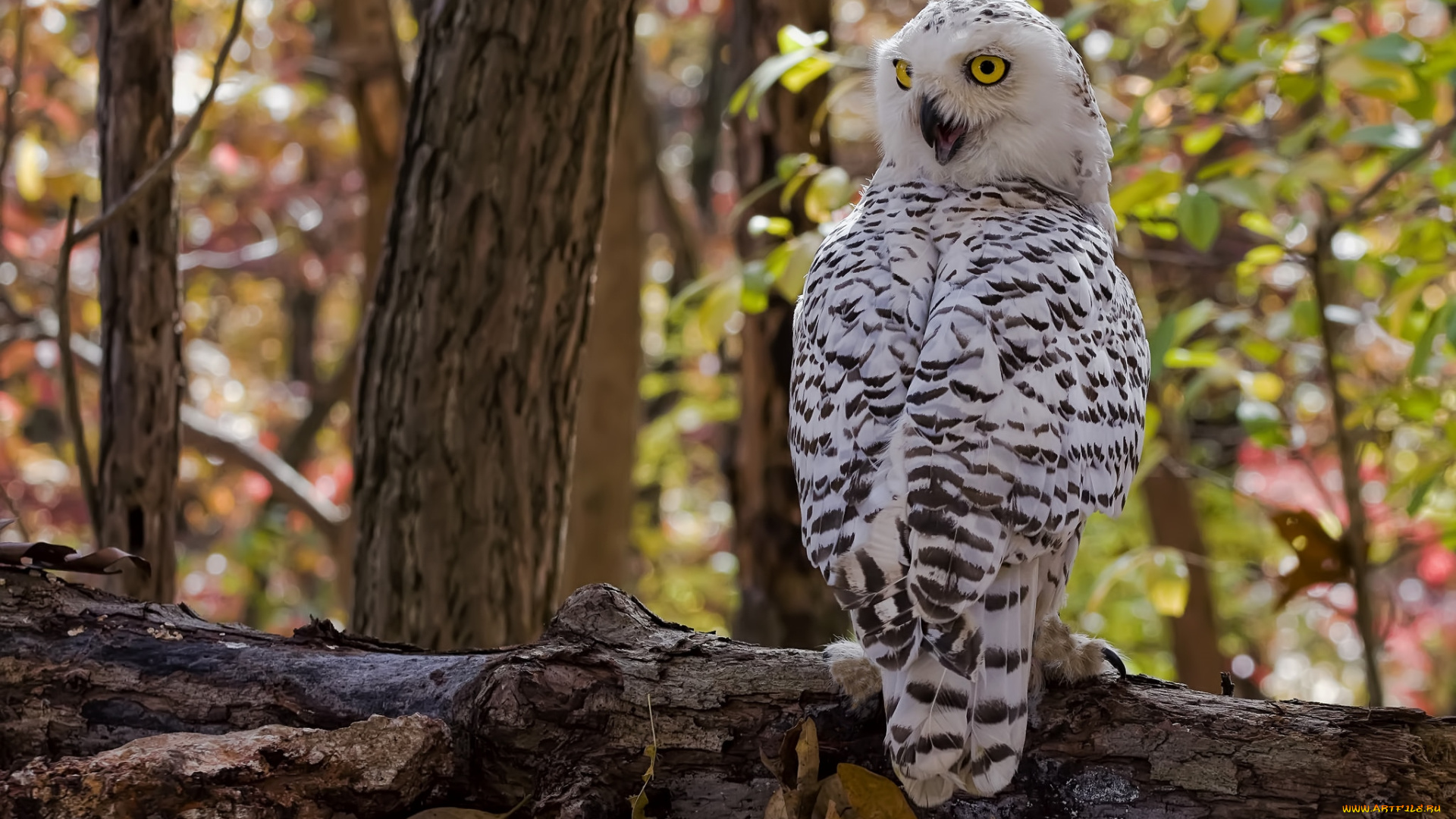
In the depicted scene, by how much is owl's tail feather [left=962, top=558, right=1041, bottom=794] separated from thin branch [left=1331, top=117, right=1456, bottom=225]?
2042 millimetres

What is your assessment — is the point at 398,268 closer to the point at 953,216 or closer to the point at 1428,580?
the point at 953,216

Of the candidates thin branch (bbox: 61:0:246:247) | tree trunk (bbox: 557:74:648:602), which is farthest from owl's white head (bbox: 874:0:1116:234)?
tree trunk (bbox: 557:74:648:602)

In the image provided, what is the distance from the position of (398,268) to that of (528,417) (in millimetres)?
547

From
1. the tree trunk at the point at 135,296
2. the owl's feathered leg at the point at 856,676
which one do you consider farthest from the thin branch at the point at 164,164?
the owl's feathered leg at the point at 856,676

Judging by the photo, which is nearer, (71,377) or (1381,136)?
(1381,136)

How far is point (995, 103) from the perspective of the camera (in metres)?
2.68

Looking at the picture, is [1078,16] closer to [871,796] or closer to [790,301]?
[790,301]

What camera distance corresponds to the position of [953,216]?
8.43 feet

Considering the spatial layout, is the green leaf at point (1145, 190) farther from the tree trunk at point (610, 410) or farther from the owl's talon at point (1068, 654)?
the tree trunk at point (610, 410)

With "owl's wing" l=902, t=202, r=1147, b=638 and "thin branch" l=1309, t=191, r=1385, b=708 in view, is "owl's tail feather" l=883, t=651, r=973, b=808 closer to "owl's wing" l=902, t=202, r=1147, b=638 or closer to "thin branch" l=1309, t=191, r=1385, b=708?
"owl's wing" l=902, t=202, r=1147, b=638

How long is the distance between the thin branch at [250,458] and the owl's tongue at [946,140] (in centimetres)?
337

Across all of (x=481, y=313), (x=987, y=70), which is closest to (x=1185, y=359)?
(x=987, y=70)

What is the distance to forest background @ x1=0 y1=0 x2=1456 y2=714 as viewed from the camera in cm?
345

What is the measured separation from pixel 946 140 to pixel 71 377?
234 cm
